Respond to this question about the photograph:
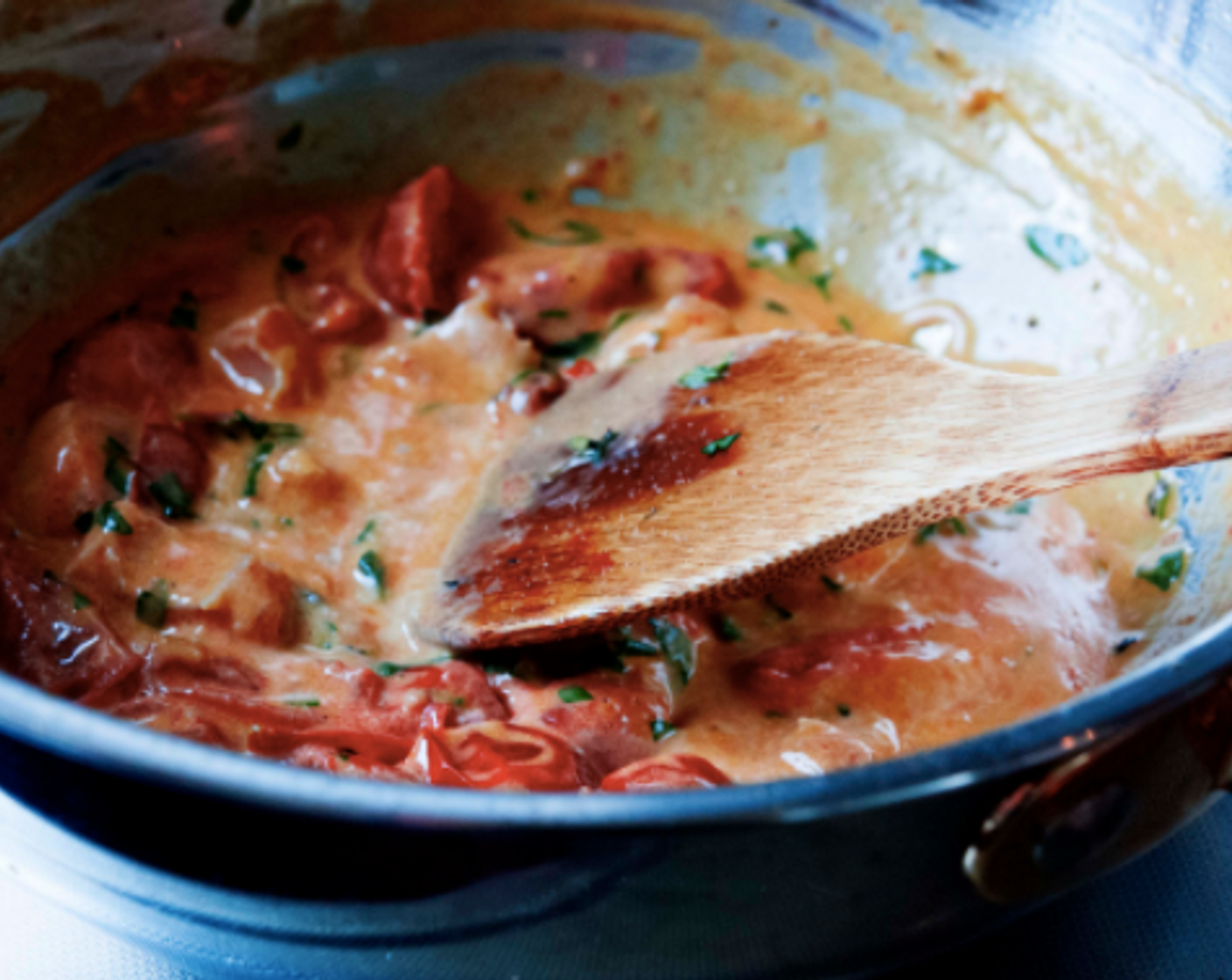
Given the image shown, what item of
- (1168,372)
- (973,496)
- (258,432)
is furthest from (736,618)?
(258,432)

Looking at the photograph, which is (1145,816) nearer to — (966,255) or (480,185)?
(966,255)

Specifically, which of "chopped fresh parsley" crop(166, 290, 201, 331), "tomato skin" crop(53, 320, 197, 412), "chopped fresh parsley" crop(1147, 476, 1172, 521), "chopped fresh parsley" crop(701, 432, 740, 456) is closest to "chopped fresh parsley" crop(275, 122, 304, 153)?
"chopped fresh parsley" crop(166, 290, 201, 331)

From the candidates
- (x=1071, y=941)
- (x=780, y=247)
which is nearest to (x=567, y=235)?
(x=780, y=247)

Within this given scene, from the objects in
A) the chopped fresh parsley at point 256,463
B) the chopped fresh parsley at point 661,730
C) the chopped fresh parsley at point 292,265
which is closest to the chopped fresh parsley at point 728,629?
the chopped fresh parsley at point 661,730

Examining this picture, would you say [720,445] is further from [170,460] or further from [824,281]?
[170,460]

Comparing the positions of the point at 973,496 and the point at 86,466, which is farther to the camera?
the point at 86,466

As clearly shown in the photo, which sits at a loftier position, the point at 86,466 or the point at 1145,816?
the point at 1145,816

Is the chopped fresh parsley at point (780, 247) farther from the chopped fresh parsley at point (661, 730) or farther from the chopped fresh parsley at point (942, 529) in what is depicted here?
the chopped fresh parsley at point (661, 730)
